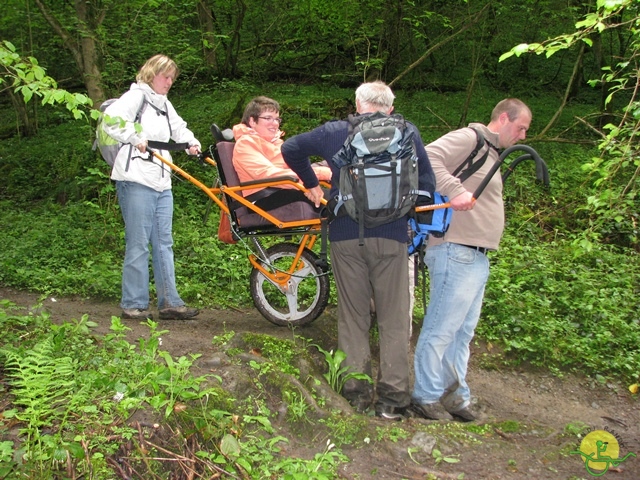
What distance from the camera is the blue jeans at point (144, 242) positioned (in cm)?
548

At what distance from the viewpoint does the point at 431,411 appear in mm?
4543

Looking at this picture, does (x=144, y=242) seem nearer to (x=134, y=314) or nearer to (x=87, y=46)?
(x=134, y=314)

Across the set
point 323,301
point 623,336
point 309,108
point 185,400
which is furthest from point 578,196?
point 185,400

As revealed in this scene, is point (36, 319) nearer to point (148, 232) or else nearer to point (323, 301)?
point (148, 232)

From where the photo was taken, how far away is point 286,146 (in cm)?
436

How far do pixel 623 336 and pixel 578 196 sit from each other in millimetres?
3663

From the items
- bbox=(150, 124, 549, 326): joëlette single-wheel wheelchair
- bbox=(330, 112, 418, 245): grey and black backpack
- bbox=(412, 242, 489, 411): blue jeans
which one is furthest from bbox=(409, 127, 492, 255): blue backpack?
bbox=(150, 124, 549, 326): joëlette single-wheel wheelchair

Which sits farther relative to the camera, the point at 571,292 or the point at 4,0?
the point at 4,0

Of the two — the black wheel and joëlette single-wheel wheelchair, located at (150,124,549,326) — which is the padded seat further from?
the black wheel

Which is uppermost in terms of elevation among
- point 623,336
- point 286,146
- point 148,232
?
point 286,146

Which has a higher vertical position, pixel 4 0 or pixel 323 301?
pixel 4 0

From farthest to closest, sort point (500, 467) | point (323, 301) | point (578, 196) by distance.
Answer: point (578, 196)
point (323, 301)
point (500, 467)

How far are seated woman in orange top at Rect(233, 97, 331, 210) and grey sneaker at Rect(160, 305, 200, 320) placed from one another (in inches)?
54.5

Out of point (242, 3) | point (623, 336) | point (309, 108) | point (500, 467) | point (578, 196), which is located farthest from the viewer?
point (242, 3)
